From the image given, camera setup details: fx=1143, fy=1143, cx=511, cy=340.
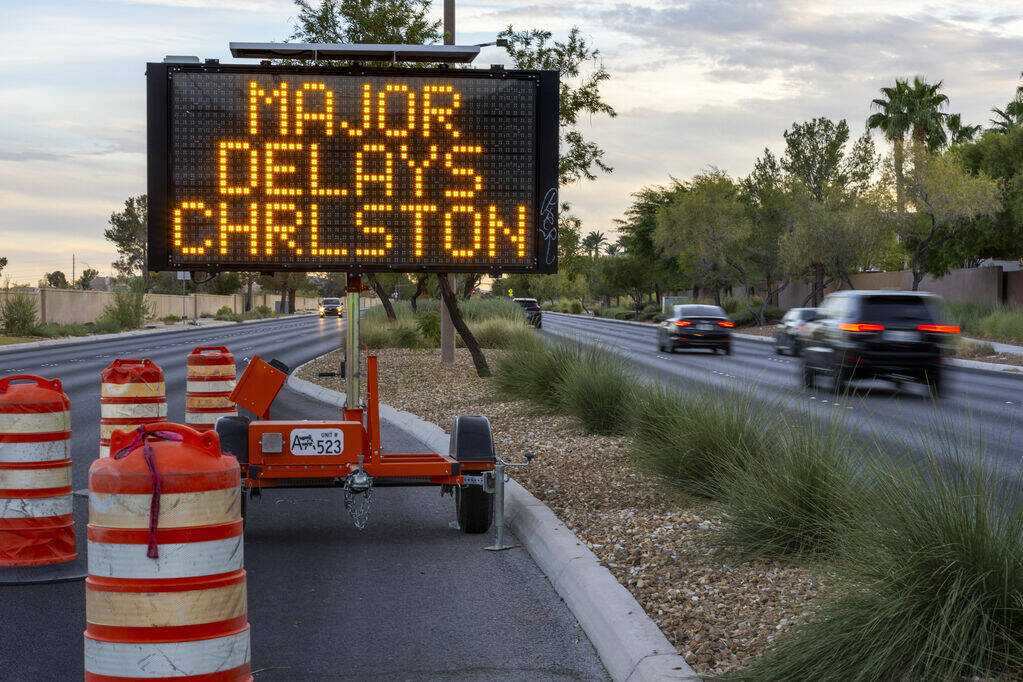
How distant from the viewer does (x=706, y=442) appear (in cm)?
895

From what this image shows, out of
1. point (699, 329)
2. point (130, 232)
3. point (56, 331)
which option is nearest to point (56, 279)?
point (130, 232)

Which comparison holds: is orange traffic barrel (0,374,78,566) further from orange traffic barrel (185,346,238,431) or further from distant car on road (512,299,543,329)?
distant car on road (512,299,543,329)

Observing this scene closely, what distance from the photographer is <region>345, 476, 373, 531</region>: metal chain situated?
7.96 metres

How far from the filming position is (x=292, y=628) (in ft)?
20.0

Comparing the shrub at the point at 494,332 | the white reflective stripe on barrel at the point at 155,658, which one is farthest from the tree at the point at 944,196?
the white reflective stripe on barrel at the point at 155,658

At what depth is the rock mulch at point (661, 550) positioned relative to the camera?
5.35 metres

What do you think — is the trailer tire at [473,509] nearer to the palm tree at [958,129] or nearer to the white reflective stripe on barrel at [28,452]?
the white reflective stripe on barrel at [28,452]

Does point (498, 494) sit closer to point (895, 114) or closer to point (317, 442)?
point (317, 442)

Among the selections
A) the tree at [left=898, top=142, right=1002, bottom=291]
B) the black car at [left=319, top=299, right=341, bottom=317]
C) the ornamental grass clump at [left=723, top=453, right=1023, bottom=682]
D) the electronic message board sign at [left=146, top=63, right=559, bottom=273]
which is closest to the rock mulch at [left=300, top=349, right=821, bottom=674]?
the ornamental grass clump at [left=723, top=453, right=1023, bottom=682]

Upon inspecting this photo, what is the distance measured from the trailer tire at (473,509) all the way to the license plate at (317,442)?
1.03 meters

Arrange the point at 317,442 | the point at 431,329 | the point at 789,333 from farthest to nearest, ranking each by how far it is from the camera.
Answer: the point at 789,333, the point at 431,329, the point at 317,442

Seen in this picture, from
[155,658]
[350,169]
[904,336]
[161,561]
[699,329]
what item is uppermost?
[350,169]

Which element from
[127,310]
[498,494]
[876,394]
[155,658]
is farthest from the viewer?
[127,310]

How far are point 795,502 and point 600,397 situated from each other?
6.61m
